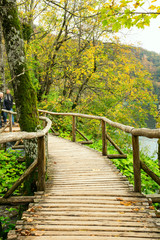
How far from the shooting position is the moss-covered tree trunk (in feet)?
13.0

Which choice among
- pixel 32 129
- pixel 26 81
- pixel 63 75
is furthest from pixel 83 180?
pixel 63 75

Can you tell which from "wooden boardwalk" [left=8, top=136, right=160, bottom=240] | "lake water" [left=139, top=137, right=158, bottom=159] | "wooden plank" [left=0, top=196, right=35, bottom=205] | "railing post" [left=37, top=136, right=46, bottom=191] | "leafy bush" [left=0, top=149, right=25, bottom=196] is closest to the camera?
"wooden boardwalk" [left=8, top=136, right=160, bottom=240]

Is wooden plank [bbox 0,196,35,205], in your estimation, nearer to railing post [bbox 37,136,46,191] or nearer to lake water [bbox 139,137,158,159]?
railing post [bbox 37,136,46,191]

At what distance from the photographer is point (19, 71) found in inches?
161

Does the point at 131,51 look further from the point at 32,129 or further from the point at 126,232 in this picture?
the point at 126,232

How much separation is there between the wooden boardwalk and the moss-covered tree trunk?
1013 millimetres

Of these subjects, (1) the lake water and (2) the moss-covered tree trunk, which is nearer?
(2) the moss-covered tree trunk

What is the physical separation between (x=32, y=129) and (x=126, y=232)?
277 cm

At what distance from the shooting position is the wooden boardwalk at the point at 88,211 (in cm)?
239

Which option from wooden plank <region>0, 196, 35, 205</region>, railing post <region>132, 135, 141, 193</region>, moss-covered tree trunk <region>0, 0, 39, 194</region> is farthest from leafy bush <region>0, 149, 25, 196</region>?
railing post <region>132, 135, 141, 193</region>

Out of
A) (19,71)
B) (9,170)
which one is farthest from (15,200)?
(9,170)

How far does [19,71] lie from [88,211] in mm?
3051

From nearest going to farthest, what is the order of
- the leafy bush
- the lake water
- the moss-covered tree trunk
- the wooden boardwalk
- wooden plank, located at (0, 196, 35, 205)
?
1. the wooden boardwalk
2. wooden plank, located at (0, 196, 35, 205)
3. the moss-covered tree trunk
4. the leafy bush
5. the lake water

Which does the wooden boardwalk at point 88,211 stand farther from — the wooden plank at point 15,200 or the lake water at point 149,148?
the lake water at point 149,148
